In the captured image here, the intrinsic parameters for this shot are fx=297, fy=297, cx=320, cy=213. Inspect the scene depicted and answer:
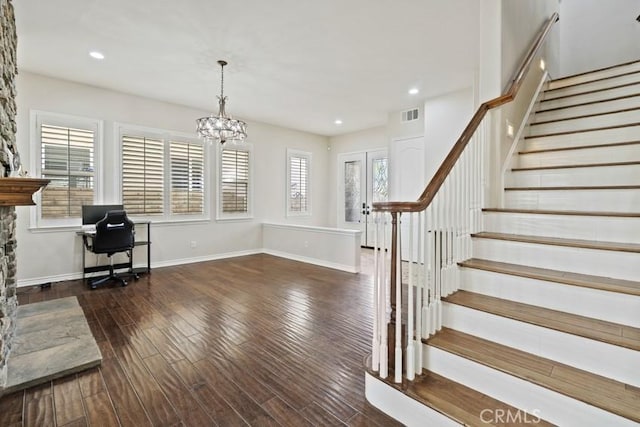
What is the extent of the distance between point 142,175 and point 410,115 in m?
5.00

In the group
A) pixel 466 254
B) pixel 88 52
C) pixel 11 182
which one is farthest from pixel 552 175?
pixel 88 52

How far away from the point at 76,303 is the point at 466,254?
13.9ft

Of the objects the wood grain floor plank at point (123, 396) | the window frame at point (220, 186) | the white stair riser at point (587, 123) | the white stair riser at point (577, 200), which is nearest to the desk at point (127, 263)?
the window frame at point (220, 186)

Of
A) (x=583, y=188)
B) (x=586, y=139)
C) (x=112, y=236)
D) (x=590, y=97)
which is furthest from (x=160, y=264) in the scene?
(x=590, y=97)

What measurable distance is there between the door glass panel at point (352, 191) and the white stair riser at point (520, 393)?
6072 mm

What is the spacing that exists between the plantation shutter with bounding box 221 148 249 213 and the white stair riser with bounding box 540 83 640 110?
→ 5.25 meters

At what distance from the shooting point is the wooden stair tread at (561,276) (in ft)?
5.23

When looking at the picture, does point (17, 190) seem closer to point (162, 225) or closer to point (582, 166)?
point (162, 225)

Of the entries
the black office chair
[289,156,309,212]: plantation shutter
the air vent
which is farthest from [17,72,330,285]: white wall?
the air vent

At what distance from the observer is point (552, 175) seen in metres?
2.76

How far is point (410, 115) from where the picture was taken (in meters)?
5.75

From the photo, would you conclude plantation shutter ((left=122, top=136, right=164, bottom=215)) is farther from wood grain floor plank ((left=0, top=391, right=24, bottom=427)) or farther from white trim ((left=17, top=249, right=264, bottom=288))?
wood grain floor plank ((left=0, top=391, right=24, bottom=427))

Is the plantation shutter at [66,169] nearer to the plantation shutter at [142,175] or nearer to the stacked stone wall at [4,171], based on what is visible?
the plantation shutter at [142,175]

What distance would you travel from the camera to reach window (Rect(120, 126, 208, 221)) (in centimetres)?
498
